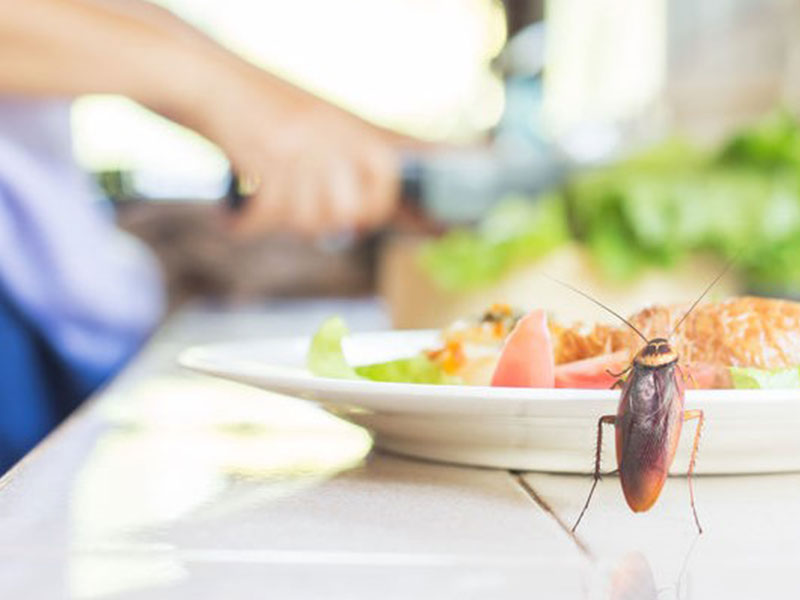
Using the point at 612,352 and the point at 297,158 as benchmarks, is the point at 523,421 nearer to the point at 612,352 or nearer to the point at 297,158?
the point at 612,352

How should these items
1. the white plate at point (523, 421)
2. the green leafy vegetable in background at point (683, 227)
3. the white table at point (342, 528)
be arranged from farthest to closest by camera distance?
the green leafy vegetable in background at point (683, 227)
the white plate at point (523, 421)
the white table at point (342, 528)

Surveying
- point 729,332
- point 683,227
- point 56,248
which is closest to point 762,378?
point 729,332

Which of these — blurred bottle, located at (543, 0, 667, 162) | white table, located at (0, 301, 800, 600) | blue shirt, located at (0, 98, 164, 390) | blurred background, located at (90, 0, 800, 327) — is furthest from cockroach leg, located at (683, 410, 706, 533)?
blurred bottle, located at (543, 0, 667, 162)

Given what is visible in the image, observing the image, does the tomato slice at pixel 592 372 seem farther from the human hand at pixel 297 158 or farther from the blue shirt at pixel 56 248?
the blue shirt at pixel 56 248

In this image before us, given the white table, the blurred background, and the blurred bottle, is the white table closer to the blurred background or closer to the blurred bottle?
the blurred background

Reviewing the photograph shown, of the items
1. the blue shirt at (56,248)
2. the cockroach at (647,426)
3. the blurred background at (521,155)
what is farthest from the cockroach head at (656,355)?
the blue shirt at (56,248)

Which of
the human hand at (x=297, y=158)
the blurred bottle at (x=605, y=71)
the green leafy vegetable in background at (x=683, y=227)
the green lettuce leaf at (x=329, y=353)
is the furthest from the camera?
the blurred bottle at (x=605, y=71)
